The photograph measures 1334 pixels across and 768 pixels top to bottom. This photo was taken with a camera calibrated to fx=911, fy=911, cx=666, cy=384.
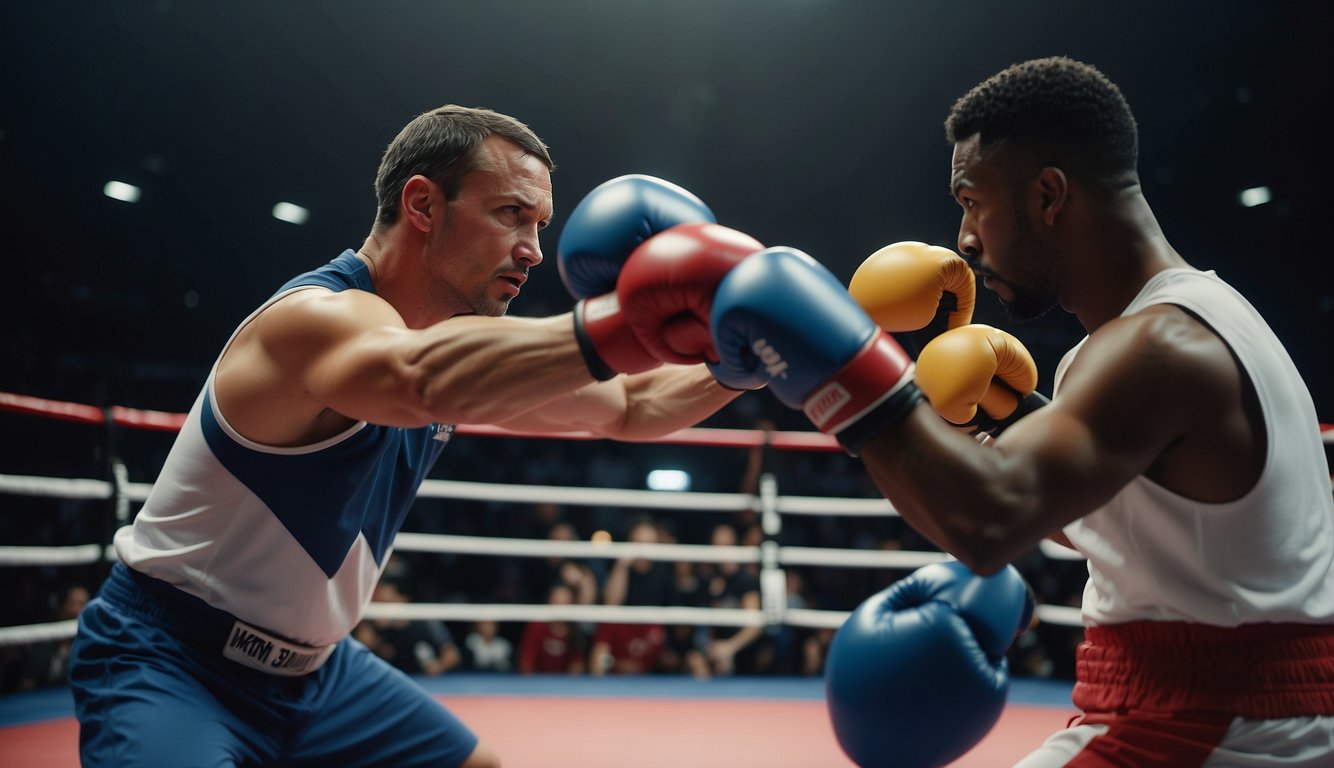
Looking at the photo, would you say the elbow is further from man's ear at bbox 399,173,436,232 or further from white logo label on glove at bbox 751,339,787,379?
man's ear at bbox 399,173,436,232

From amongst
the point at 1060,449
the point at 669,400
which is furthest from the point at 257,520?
the point at 1060,449

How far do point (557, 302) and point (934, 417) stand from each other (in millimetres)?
11150

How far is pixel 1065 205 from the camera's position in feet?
4.32

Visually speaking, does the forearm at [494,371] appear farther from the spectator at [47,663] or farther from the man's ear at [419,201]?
the spectator at [47,663]

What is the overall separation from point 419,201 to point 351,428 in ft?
1.76

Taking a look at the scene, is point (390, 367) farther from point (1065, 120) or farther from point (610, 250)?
point (1065, 120)

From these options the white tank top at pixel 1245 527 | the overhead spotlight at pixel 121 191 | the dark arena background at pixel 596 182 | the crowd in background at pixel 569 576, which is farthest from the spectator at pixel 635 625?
the overhead spotlight at pixel 121 191

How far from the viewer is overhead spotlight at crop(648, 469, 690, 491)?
30.7 feet

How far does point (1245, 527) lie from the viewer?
43.9 inches

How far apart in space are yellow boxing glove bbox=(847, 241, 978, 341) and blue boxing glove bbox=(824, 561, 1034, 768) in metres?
0.63

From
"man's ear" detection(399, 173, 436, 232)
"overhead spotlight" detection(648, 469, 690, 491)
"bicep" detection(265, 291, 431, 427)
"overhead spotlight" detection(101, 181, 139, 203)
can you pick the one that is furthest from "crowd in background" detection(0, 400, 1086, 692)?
"overhead spotlight" detection(101, 181, 139, 203)

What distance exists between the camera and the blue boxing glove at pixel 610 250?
129 centimetres

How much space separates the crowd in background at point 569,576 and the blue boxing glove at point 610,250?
287 centimetres

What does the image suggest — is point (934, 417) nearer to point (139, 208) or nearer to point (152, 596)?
point (152, 596)
